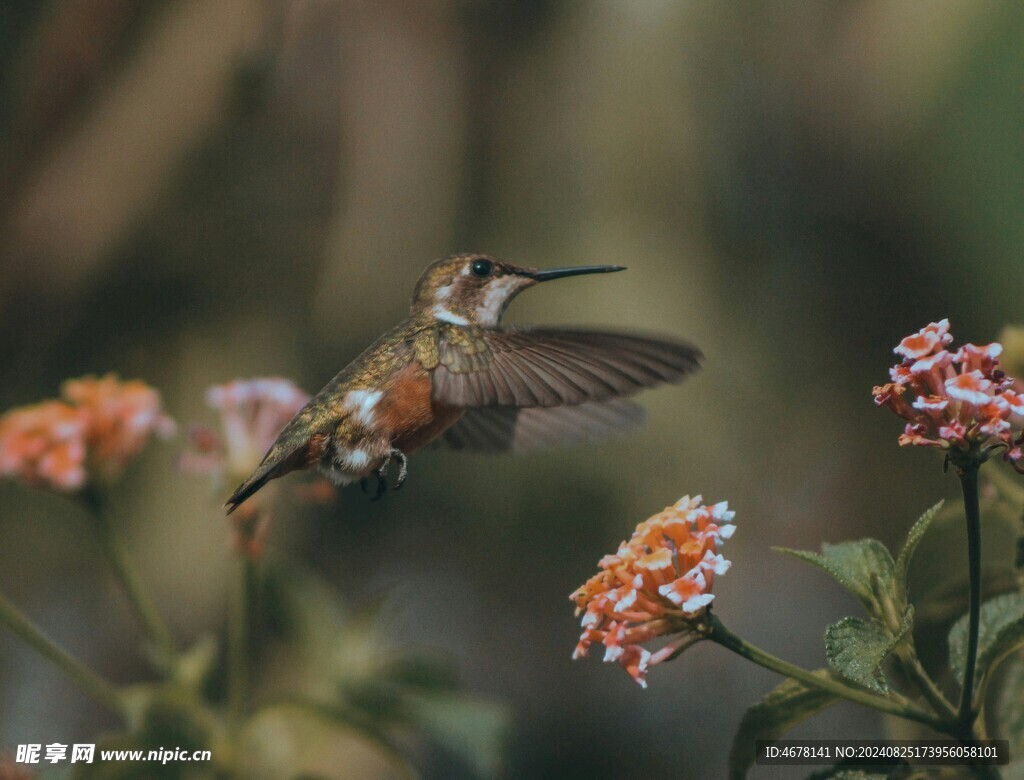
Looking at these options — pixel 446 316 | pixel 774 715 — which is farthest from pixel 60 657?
pixel 774 715

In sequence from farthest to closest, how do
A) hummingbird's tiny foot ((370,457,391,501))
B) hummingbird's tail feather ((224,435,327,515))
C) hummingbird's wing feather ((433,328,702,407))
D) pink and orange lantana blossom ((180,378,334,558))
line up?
pink and orange lantana blossom ((180,378,334,558)) < hummingbird's tiny foot ((370,457,391,501)) < hummingbird's tail feather ((224,435,327,515)) < hummingbird's wing feather ((433,328,702,407))

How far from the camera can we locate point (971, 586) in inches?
21.8

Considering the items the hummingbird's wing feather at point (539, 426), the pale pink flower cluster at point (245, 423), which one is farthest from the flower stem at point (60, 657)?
the hummingbird's wing feather at point (539, 426)

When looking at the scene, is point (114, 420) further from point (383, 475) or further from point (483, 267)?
point (483, 267)

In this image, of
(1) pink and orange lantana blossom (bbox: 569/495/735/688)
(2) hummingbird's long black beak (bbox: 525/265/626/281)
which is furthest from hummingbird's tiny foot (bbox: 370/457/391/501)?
(1) pink and orange lantana blossom (bbox: 569/495/735/688)

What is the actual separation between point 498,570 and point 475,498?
16cm

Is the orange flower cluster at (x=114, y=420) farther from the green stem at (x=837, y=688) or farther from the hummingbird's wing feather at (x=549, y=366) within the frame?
the green stem at (x=837, y=688)

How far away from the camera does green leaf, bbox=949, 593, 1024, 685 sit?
0.58 m

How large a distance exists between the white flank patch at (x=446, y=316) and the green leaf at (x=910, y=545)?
582 mm

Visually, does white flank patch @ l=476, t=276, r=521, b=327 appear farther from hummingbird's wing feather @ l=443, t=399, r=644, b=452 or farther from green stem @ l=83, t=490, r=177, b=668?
green stem @ l=83, t=490, r=177, b=668

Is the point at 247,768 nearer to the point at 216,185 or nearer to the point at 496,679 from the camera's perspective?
the point at 496,679

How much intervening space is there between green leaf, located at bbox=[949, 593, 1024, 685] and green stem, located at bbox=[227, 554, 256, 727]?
59 centimetres

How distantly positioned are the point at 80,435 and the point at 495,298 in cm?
Answer: 40

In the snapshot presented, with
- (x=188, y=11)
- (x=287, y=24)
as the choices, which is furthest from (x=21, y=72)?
(x=287, y=24)
